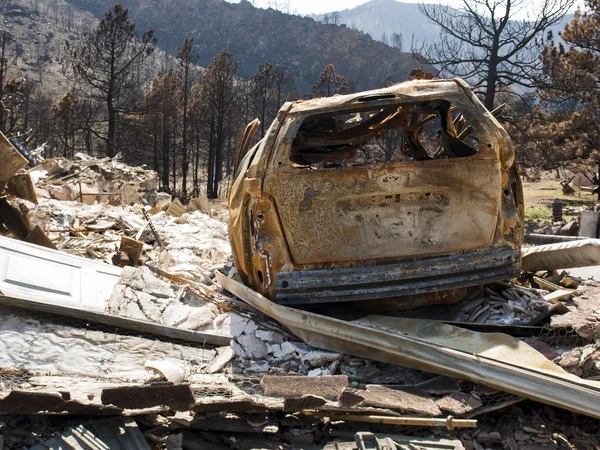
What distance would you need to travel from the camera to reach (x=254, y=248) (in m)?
4.33

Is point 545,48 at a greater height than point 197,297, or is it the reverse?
point 545,48

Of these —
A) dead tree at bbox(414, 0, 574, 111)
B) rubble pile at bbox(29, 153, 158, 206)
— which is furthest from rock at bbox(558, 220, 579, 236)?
rubble pile at bbox(29, 153, 158, 206)

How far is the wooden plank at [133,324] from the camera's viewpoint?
13.7 ft

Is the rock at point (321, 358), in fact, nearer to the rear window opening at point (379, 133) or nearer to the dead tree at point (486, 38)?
the rear window opening at point (379, 133)

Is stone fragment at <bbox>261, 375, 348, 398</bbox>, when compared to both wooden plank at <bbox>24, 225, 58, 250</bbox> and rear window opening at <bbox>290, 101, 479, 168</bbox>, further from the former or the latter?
wooden plank at <bbox>24, 225, 58, 250</bbox>

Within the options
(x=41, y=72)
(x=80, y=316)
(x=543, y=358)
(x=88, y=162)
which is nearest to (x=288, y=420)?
(x=543, y=358)

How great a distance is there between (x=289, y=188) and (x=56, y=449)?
2227 millimetres

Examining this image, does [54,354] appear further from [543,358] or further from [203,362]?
[543,358]

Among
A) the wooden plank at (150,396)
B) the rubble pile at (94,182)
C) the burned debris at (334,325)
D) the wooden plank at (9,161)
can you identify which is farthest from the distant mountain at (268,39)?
the wooden plank at (150,396)

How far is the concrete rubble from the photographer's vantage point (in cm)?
300

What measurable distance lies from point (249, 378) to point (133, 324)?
1.23m

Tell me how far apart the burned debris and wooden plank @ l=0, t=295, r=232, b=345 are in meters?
0.02

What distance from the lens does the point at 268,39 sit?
5054 inches

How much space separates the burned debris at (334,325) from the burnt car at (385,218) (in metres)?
0.01
